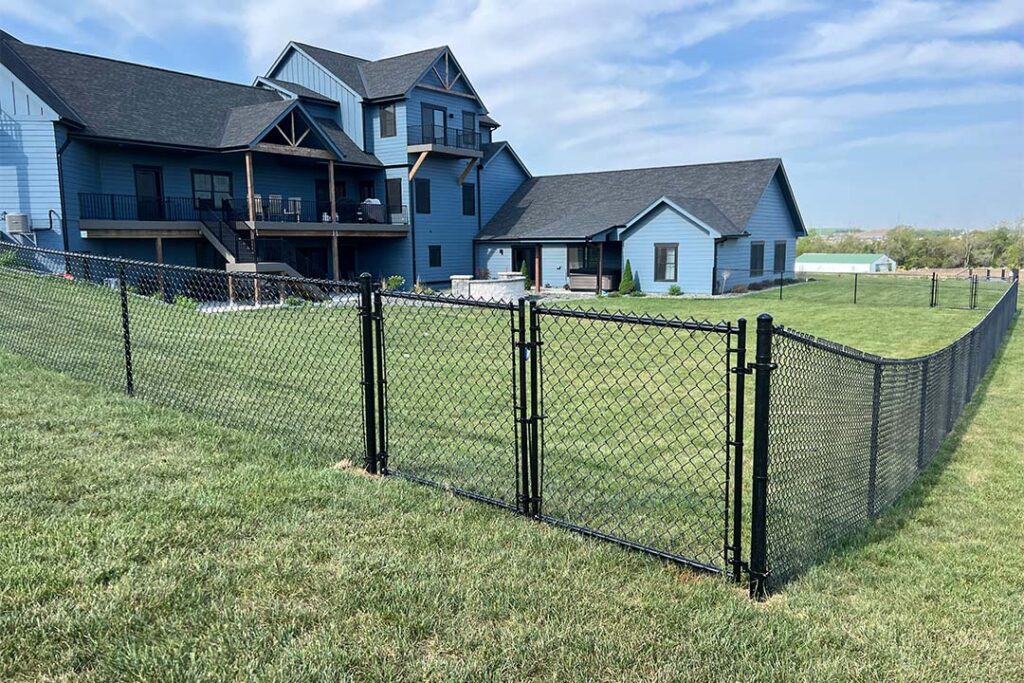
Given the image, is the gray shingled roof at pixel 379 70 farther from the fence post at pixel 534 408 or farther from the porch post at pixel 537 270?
the fence post at pixel 534 408

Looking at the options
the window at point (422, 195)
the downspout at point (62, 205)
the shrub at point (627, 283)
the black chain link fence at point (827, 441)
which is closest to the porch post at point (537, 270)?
the shrub at point (627, 283)

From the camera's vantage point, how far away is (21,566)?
323cm

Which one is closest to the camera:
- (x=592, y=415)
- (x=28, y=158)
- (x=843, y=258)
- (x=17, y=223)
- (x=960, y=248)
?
(x=592, y=415)

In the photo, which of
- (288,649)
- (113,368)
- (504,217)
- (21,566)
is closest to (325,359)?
(113,368)

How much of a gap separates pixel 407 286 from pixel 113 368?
67.5 feet

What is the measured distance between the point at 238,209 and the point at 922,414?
2237 cm

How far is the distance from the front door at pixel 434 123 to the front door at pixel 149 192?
1004 centimetres

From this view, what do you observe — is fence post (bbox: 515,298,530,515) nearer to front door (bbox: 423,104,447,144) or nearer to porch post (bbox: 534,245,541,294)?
porch post (bbox: 534,245,541,294)

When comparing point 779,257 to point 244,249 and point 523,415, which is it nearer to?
point 244,249

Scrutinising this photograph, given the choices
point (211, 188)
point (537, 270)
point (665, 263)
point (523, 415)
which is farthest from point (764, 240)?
point (523, 415)

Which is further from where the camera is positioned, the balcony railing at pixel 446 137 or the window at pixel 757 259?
the window at pixel 757 259

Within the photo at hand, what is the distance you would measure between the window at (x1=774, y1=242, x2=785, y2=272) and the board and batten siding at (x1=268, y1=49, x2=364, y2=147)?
18.5 metres

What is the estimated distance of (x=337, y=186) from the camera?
1112 inches

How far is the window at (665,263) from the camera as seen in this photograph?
89.2 ft
